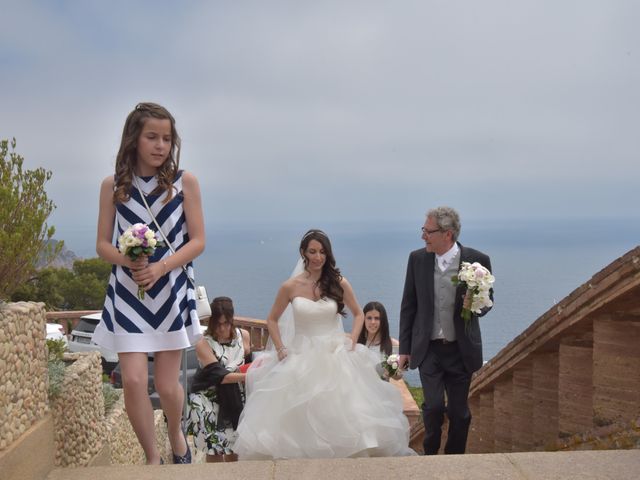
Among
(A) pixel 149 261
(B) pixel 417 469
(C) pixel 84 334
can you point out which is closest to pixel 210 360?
(A) pixel 149 261

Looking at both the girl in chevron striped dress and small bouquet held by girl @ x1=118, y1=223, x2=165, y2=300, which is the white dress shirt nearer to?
the girl in chevron striped dress

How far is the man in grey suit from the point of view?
20.0 feet

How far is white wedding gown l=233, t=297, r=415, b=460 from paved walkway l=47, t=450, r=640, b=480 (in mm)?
1259

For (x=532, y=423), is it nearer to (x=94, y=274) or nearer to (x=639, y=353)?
(x=639, y=353)

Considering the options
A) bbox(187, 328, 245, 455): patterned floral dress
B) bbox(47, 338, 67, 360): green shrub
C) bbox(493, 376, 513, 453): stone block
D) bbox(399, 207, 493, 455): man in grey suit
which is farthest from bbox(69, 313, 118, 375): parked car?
bbox(399, 207, 493, 455): man in grey suit

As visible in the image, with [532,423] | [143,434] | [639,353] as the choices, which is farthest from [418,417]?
[143,434]

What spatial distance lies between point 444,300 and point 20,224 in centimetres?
353

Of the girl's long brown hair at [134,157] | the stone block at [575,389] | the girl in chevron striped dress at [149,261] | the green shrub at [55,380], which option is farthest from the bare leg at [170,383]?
the stone block at [575,389]

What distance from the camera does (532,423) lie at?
7.18m

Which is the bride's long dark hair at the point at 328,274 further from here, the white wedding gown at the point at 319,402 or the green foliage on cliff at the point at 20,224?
the green foliage on cliff at the point at 20,224

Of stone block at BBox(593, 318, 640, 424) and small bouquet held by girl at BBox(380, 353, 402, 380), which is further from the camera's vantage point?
small bouquet held by girl at BBox(380, 353, 402, 380)

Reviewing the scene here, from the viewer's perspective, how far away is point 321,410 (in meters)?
5.62

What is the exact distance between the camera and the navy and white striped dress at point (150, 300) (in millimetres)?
4406

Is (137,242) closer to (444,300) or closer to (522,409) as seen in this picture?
(444,300)
